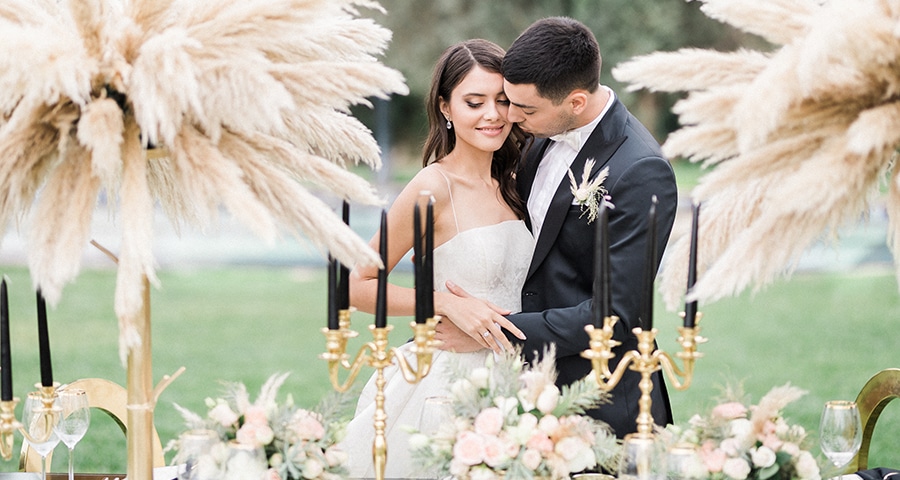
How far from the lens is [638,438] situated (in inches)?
80.7

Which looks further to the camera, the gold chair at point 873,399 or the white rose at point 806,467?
the gold chair at point 873,399

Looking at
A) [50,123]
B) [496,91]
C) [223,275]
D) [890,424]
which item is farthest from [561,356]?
[223,275]

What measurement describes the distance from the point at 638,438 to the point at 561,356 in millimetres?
1354

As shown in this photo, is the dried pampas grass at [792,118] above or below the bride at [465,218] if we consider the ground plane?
above

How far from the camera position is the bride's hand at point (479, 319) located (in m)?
3.37

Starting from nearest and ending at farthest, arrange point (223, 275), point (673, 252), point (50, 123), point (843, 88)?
point (843, 88)
point (50, 123)
point (673, 252)
point (223, 275)

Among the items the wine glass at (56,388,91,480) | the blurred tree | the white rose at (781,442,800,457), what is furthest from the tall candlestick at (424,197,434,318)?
the blurred tree

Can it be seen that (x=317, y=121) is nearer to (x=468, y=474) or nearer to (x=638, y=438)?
(x=468, y=474)

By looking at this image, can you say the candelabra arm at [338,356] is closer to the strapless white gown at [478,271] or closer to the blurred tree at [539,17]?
the strapless white gown at [478,271]

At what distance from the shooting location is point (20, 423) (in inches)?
93.4

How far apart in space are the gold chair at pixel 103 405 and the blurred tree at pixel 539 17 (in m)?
24.9

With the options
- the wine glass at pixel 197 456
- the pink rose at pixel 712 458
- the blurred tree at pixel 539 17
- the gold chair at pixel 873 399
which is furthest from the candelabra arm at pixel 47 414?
the blurred tree at pixel 539 17

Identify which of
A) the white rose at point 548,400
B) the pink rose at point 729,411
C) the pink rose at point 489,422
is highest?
the white rose at point 548,400

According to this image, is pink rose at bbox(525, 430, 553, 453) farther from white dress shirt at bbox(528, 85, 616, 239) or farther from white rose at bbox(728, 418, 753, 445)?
white dress shirt at bbox(528, 85, 616, 239)
